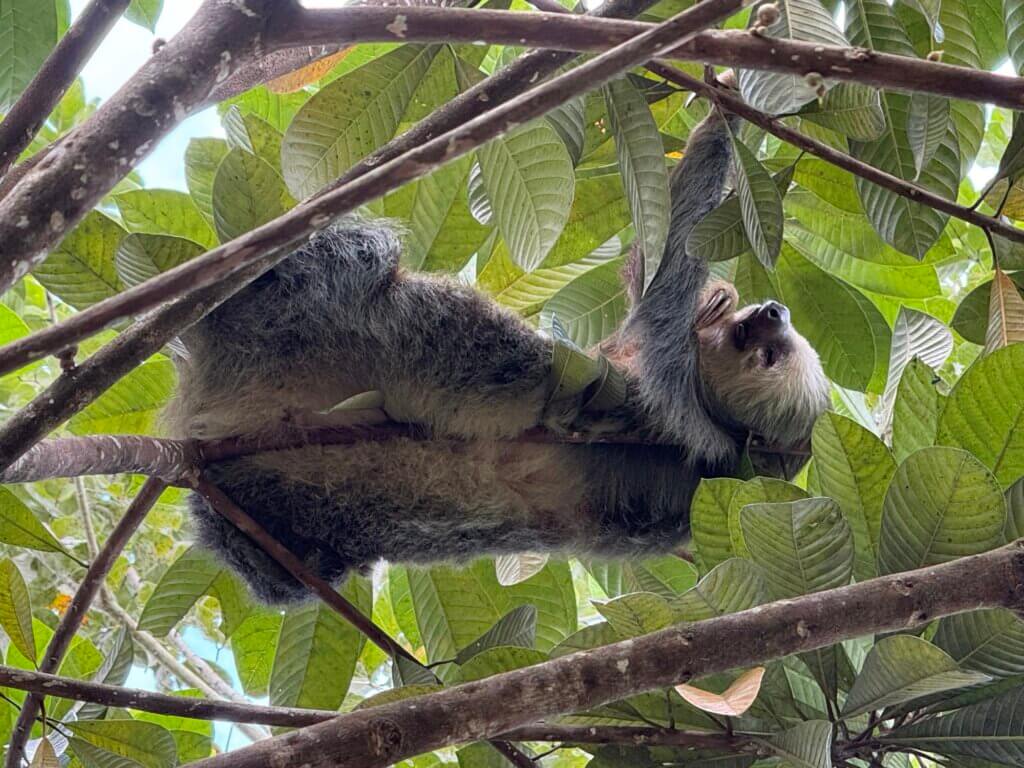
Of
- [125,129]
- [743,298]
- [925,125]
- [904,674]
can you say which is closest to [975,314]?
[925,125]

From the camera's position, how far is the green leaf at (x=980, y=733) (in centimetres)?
207

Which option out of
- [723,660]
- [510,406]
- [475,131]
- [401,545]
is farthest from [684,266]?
[475,131]

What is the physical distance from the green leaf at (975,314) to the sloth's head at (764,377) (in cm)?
60

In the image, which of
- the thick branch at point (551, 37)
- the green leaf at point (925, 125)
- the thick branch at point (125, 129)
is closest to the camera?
the thick branch at point (125, 129)

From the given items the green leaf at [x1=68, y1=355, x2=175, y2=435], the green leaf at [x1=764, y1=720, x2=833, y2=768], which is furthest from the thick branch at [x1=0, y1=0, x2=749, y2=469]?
the green leaf at [x1=68, y1=355, x2=175, y2=435]

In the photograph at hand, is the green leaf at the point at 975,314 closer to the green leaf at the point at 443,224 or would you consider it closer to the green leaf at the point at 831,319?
the green leaf at the point at 831,319

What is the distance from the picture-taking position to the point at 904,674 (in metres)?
1.89

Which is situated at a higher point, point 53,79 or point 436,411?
point 436,411

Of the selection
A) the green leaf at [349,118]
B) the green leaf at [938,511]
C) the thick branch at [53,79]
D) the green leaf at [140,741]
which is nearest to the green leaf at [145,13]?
the green leaf at [349,118]

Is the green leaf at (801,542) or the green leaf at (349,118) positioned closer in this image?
the green leaf at (801,542)

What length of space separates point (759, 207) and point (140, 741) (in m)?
2.10

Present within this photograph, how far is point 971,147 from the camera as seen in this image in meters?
2.91

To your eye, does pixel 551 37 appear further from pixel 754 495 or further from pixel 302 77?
pixel 302 77

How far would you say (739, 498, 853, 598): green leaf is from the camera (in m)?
2.09
